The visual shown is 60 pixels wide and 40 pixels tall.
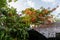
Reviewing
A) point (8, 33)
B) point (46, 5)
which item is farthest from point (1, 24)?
point (46, 5)

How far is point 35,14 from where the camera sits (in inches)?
219

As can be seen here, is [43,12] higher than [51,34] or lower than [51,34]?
higher

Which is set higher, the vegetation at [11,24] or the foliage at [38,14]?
the foliage at [38,14]

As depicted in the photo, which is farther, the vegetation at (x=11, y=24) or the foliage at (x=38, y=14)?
the foliage at (x=38, y=14)

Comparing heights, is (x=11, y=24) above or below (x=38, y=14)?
below

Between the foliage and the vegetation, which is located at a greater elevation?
the foliage

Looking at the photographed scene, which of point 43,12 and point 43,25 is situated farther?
point 43,12

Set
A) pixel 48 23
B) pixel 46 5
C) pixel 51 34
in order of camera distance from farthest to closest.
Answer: pixel 46 5 → pixel 48 23 → pixel 51 34

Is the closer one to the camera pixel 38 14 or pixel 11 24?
pixel 11 24

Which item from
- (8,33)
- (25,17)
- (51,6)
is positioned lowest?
(8,33)

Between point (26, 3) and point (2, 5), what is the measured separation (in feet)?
6.12

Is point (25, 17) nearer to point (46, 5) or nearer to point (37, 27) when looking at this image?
point (37, 27)

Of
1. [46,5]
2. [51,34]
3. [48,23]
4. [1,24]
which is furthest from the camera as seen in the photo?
[46,5]

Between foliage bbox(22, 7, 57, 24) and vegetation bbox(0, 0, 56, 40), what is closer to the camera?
vegetation bbox(0, 0, 56, 40)
